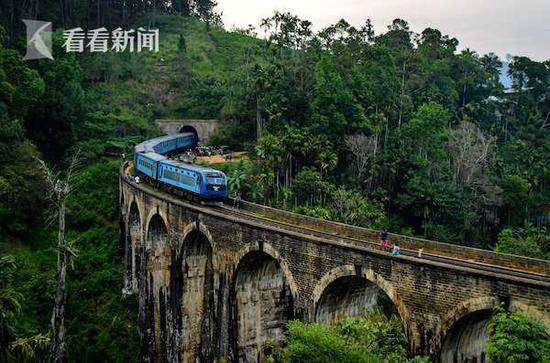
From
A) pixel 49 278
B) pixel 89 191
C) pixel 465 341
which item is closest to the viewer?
pixel 465 341

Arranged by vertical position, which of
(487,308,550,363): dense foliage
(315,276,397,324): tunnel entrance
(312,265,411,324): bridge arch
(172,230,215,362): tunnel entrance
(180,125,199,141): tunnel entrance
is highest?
(180,125,199,141): tunnel entrance

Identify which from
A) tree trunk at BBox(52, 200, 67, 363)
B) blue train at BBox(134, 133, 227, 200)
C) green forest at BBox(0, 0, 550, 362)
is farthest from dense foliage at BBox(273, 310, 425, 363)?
blue train at BBox(134, 133, 227, 200)

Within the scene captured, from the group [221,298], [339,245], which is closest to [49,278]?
[221,298]

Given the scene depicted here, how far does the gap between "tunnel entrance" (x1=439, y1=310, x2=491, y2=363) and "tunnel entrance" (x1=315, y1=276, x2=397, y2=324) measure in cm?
358

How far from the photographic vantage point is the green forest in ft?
115

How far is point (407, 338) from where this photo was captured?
664 inches

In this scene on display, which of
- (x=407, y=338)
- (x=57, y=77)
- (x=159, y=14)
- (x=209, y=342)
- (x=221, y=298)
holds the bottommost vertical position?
(x=209, y=342)

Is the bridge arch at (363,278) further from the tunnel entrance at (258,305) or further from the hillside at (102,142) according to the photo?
the hillside at (102,142)

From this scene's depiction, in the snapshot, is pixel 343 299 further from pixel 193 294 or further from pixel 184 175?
pixel 184 175

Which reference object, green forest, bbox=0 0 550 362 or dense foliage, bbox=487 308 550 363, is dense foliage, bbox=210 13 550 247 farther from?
dense foliage, bbox=487 308 550 363

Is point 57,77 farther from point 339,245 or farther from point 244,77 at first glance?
point 339,245

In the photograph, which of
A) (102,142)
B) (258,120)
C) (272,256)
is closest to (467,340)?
(272,256)

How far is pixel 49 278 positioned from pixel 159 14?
70.2 m

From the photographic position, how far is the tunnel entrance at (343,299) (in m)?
19.5
